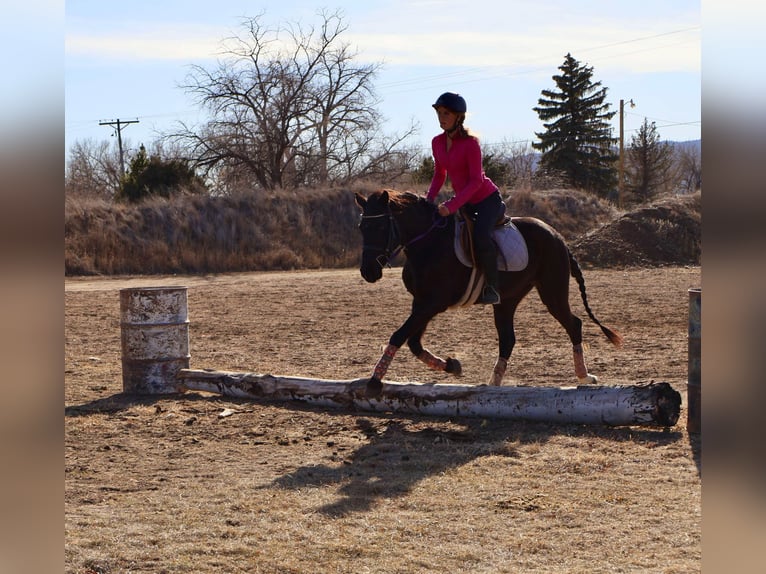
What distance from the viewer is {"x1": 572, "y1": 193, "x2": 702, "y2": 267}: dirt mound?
24.0m

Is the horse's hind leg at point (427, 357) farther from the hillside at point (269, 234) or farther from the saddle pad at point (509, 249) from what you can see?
the hillside at point (269, 234)

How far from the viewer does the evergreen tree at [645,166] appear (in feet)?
171

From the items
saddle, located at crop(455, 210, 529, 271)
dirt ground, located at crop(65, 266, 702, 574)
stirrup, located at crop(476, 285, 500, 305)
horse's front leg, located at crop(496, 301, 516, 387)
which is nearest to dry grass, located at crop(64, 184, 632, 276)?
dirt ground, located at crop(65, 266, 702, 574)

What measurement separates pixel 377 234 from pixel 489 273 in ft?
3.55

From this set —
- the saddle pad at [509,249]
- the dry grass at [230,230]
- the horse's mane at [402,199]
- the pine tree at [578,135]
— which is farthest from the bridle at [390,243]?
the pine tree at [578,135]

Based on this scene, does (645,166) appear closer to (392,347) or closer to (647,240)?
(647,240)

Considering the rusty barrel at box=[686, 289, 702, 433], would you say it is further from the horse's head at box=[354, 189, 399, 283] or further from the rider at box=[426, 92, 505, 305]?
the horse's head at box=[354, 189, 399, 283]

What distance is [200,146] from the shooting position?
37.6m

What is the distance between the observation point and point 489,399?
22.8 feet

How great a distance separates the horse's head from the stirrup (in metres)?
0.94

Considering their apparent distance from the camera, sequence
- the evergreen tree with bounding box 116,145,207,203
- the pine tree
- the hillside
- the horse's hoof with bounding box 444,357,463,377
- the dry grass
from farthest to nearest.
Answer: the pine tree < the evergreen tree with bounding box 116,145,207,203 < the dry grass < the hillside < the horse's hoof with bounding box 444,357,463,377

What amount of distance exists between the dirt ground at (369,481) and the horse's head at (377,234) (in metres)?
1.34
